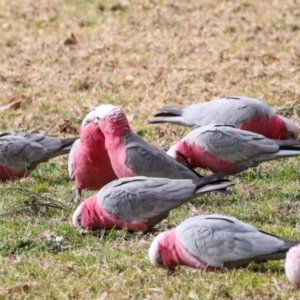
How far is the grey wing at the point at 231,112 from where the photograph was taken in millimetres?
7973

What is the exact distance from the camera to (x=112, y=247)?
5637mm

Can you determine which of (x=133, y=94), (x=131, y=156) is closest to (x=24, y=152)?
(x=131, y=156)

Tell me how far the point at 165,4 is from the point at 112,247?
8892 millimetres

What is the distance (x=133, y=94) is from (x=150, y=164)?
366 centimetres

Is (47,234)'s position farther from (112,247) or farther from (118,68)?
(118,68)

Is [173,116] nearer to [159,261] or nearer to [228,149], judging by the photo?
[228,149]

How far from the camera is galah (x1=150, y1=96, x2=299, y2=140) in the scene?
7.97m

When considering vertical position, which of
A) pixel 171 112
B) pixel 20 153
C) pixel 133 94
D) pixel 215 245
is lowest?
pixel 133 94

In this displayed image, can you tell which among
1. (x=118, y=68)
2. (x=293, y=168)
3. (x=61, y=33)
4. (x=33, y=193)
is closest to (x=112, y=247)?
(x=33, y=193)

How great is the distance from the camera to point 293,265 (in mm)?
4574

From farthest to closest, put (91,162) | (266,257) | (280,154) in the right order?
(280,154), (91,162), (266,257)

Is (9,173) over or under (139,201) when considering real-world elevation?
under

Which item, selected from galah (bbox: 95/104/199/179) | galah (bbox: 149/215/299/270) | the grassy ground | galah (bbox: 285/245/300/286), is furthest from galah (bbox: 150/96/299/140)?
galah (bbox: 285/245/300/286)

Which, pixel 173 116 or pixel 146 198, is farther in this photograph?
pixel 173 116
